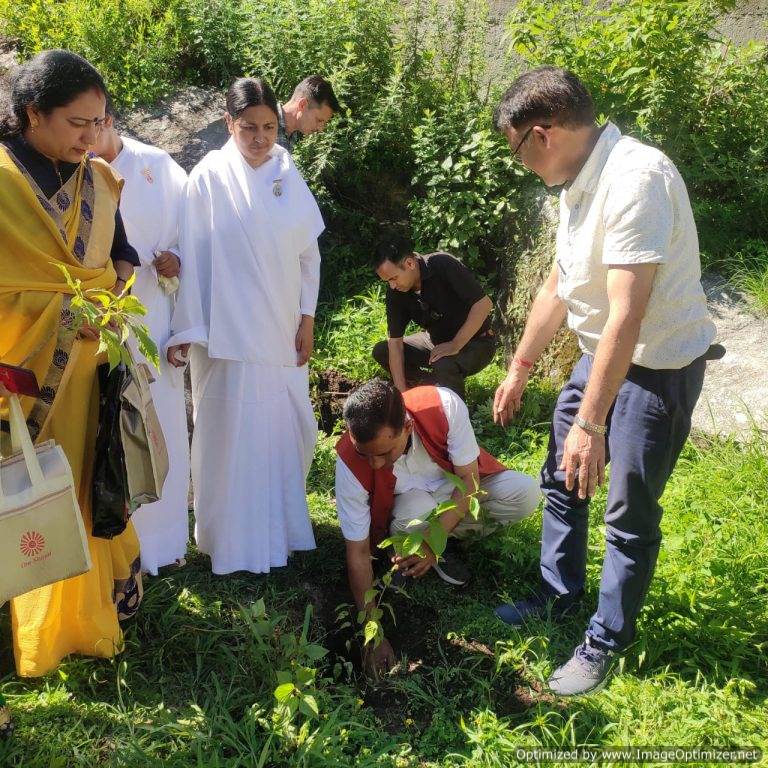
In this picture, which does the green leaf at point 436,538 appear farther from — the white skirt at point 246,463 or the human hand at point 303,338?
the human hand at point 303,338

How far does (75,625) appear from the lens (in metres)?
2.51

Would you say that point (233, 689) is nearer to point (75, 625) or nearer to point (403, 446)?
point (75, 625)

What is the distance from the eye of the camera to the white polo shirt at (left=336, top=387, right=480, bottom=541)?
2.90m

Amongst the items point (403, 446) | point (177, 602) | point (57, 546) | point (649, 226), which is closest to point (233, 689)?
point (177, 602)

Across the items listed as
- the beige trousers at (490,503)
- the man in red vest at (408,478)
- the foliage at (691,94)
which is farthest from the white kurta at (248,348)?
the foliage at (691,94)

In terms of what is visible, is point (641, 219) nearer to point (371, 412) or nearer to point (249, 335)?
point (371, 412)

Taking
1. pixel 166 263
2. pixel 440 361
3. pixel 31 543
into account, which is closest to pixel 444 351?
pixel 440 361

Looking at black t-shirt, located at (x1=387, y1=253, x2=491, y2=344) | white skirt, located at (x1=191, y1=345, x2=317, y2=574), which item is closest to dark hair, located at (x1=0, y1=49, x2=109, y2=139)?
white skirt, located at (x1=191, y1=345, x2=317, y2=574)

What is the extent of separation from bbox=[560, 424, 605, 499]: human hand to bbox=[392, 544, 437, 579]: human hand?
897mm

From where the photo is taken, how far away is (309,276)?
10.9 feet

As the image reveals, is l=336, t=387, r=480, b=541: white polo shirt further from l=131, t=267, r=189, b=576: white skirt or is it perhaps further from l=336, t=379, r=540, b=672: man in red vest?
l=131, t=267, r=189, b=576: white skirt

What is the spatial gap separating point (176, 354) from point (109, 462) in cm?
81

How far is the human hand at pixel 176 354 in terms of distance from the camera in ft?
10.2

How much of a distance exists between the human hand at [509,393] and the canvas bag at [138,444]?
1.18 metres
